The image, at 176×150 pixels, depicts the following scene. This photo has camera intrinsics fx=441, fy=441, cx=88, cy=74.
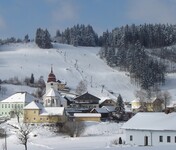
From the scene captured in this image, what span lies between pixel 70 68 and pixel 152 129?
306 ft

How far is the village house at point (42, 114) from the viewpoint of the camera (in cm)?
6229

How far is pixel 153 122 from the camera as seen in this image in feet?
130

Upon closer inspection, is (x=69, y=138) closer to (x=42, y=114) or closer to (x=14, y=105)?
(x=42, y=114)

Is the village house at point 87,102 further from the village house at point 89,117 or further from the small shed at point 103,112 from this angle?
the village house at point 89,117

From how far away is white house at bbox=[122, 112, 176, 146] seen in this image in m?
38.0

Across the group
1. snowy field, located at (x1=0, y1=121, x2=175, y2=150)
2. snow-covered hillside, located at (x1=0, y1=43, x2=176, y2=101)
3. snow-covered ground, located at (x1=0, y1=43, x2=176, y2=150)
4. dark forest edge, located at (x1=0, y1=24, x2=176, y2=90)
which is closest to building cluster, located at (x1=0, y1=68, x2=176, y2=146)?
snowy field, located at (x1=0, y1=121, x2=175, y2=150)

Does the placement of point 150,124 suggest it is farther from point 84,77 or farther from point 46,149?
point 84,77

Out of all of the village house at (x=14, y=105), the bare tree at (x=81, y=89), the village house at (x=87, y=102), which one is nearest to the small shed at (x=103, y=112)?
the village house at (x=14, y=105)

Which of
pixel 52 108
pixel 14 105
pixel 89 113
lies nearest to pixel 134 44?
pixel 14 105

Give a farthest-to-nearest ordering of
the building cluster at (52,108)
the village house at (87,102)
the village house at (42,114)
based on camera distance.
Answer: the village house at (87,102) → the building cluster at (52,108) → the village house at (42,114)

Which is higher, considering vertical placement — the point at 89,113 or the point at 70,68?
the point at 70,68

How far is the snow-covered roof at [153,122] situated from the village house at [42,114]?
22.4 metres

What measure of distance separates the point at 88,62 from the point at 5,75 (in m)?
33.6

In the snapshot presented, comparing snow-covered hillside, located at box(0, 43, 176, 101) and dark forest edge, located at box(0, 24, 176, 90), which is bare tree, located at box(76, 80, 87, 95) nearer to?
snow-covered hillside, located at box(0, 43, 176, 101)
